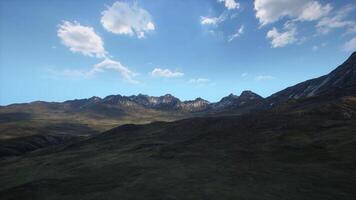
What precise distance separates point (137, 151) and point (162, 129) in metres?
49.1

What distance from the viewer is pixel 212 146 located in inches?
3501

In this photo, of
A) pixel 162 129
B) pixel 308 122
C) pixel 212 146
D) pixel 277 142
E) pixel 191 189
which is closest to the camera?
pixel 191 189

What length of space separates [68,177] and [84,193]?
54.1ft

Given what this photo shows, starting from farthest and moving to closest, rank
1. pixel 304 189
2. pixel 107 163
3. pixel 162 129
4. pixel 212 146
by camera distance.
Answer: pixel 162 129
pixel 212 146
pixel 107 163
pixel 304 189

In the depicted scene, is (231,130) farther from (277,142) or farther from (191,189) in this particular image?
(191,189)

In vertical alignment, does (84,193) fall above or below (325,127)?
below

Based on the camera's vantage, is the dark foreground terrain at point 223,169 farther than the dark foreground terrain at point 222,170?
No

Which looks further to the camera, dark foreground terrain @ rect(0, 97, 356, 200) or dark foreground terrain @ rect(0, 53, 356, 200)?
dark foreground terrain @ rect(0, 97, 356, 200)

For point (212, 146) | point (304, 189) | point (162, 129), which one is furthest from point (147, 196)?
point (162, 129)

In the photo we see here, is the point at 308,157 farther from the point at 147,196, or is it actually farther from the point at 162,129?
the point at 162,129

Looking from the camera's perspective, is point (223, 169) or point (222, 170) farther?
point (223, 169)

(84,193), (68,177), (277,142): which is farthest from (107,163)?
(277,142)

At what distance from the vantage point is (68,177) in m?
60.9

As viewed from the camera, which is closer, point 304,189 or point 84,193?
point 304,189
